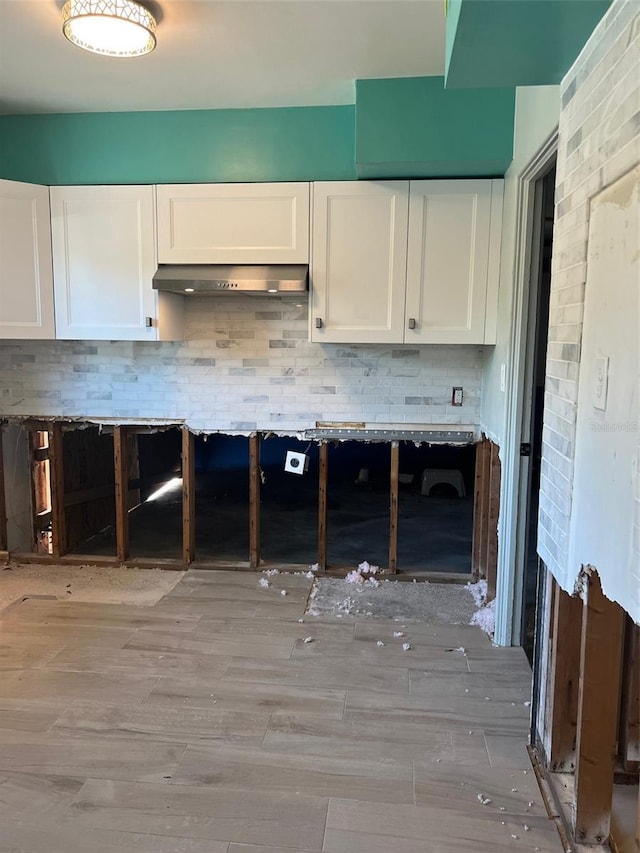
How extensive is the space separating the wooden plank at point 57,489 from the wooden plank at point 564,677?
3.02 meters

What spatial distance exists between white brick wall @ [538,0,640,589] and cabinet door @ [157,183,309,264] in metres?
1.55

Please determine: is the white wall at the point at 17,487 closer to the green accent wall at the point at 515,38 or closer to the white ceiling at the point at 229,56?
the white ceiling at the point at 229,56

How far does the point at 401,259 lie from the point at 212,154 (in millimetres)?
1152

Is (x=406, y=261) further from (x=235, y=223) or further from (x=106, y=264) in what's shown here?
(x=106, y=264)

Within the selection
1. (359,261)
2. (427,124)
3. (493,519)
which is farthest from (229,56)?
(493,519)

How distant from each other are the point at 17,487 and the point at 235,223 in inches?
92.2

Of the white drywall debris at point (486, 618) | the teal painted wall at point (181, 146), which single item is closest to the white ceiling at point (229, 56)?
the teal painted wall at point (181, 146)

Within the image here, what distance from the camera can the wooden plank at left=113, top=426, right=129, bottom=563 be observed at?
367 centimetres

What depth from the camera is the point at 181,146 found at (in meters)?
3.16

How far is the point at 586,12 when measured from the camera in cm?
135

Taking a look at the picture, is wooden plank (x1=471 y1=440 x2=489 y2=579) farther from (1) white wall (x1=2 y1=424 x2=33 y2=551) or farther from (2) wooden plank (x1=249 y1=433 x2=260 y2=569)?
(1) white wall (x1=2 y1=424 x2=33 y2=551)

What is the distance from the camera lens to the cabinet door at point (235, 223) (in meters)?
3.08

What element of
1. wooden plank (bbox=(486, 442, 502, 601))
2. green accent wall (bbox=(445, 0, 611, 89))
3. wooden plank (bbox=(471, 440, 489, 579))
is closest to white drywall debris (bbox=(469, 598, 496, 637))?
wooden plank (bbox=(486, 442, 502, 601))

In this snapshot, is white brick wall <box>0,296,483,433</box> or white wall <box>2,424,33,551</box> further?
white wall <box>2,424,33,551</box>
